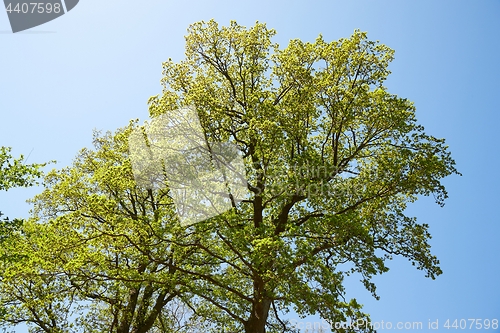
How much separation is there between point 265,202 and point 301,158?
245cm

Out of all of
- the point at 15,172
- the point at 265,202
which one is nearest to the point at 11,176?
the point at 15,172

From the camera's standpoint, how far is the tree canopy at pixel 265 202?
1445 centimetres

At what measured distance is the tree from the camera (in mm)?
14492

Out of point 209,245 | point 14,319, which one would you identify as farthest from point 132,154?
point 14,319

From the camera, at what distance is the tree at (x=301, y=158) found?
14.5 m

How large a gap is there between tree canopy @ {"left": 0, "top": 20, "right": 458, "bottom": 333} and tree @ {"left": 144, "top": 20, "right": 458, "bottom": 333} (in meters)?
0.05

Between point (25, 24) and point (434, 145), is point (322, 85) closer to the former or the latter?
point (434, 145)

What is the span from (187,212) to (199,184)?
123 centimetres

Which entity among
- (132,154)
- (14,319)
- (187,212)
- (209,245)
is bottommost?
(14,319)

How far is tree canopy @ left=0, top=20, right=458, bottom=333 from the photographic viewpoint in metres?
14.4

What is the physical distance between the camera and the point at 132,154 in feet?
57.0

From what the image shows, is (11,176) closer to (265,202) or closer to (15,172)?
(15,172)

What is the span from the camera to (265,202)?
16422 millimetres

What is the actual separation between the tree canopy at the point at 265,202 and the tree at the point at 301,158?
52 millimetres
